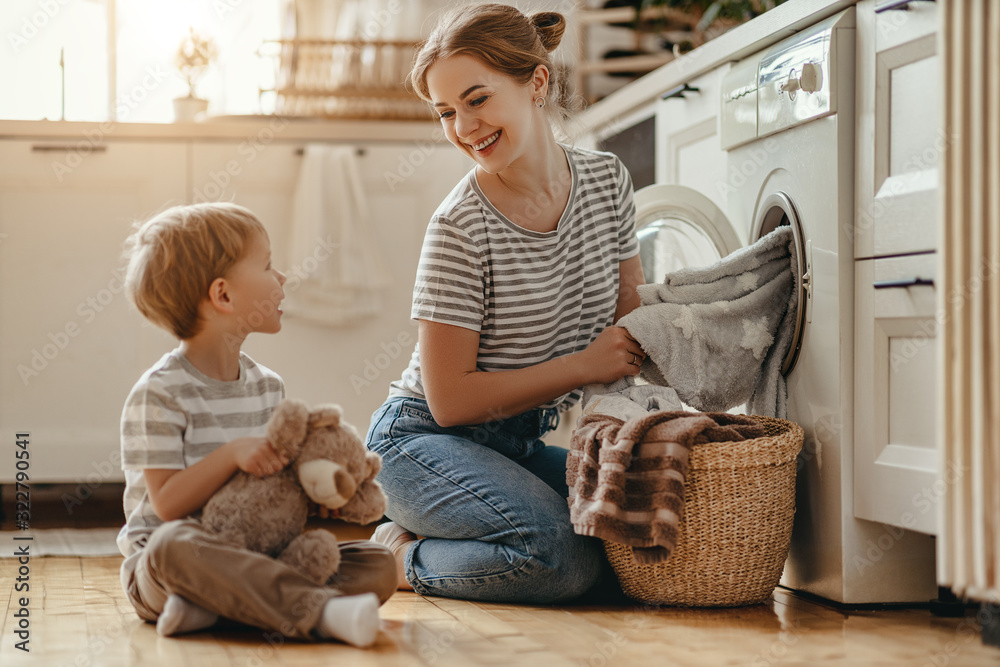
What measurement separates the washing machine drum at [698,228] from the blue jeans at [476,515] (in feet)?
1.44

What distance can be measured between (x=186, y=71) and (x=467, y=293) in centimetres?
167

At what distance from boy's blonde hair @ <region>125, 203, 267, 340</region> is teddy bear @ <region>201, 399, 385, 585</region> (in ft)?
0.69

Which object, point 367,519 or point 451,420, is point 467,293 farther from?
point 367,519

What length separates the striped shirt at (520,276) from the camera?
1487 mm

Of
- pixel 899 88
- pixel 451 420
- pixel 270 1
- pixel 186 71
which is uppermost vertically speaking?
pixel 270 1

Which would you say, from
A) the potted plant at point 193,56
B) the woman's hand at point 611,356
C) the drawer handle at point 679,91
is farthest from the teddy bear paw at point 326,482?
the potted plant at point 193,56

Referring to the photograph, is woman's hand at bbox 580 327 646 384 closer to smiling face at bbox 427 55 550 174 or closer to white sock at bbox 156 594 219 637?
smiling face at bbox 427 55 550 174

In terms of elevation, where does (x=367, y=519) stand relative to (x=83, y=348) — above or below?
below

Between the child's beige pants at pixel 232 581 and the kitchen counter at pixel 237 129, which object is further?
the kitchen counter at pixel 237 129

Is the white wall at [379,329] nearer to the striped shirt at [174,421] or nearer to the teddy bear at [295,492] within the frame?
the striped shirt at [174,421]

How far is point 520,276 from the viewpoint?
4.99ft

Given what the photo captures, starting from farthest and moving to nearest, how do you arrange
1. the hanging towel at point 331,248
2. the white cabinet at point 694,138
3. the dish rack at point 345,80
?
the dish rack at point 345,80 → the hanging towel at point 331,248 → the white cabinet at point 694,138

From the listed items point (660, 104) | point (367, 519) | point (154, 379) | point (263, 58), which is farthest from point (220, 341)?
point (263, 58)

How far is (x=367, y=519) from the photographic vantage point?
1.27 m
